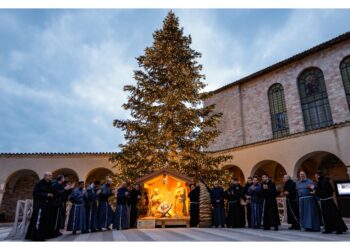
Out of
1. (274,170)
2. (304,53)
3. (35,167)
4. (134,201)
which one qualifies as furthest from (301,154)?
(35,167)

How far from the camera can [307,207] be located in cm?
788

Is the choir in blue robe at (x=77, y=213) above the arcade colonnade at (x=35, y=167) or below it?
below

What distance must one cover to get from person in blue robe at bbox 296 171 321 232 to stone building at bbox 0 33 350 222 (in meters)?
6.23

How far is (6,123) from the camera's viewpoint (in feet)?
343

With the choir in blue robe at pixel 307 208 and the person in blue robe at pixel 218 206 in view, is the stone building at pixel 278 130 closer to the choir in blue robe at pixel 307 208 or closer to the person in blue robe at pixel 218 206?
the person in blue robe at pixel 218 206

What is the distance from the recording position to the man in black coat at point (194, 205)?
412 inches

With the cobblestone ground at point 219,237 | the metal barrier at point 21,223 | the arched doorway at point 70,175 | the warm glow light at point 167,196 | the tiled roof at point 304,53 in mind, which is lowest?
the cobblestone ground at point 219,237

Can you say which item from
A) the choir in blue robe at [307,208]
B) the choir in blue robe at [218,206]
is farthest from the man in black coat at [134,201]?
the choir in blue robe at [307,208]

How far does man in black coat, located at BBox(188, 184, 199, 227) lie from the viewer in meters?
10.5

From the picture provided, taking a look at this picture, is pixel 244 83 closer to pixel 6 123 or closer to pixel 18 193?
pixel 18 193

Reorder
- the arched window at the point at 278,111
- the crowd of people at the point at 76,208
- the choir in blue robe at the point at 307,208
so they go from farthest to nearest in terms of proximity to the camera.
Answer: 1. the arched window at the point at 278,111
2. the choir in blue robe at the point at 307,208
3. the crowd of people at the point at 76,208

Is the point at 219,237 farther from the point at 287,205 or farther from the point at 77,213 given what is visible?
the point at 77,213

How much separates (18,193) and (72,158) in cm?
490

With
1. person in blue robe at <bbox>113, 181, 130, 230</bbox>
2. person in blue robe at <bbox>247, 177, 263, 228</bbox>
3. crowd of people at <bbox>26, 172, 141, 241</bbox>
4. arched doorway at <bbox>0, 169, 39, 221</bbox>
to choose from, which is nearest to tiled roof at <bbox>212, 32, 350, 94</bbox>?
person in blue robe at <bbox>247, 177, 263, 228</bbox>
